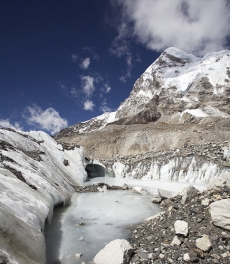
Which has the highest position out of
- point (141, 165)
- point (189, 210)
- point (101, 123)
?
point (101, 123)

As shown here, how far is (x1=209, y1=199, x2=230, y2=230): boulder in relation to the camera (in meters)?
4.82

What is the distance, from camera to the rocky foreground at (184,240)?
435cm

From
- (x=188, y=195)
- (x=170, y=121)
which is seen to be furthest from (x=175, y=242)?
(x=170, y=121)

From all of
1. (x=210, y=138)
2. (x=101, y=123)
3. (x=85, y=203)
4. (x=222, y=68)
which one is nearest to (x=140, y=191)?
(x=85, y=203)

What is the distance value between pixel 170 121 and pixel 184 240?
5702cm

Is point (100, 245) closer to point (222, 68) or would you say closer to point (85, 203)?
point (85, 203)

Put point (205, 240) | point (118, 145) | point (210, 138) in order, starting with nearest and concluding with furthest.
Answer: point (205, 240)
point (210, 138)
point (118, 145)

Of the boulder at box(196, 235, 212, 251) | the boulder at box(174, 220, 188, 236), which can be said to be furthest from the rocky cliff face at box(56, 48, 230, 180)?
the boulder at box(196, 235, 212, 251)

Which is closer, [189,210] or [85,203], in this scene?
[189,210]

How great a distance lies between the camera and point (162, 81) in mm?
86875

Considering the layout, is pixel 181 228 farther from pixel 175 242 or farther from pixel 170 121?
pixel 170 121

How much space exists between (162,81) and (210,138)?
55.3m

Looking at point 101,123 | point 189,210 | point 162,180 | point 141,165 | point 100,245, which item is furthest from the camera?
point 101,123

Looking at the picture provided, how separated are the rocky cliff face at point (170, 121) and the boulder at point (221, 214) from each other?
1319cm
